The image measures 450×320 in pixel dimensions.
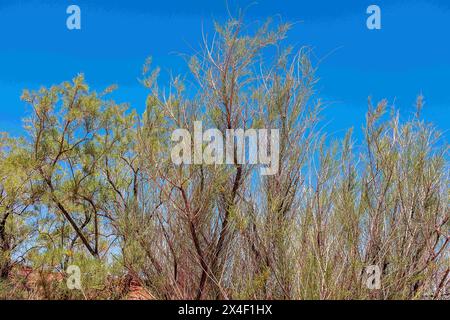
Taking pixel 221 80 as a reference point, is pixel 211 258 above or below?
below

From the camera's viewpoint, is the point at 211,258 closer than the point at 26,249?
Yes

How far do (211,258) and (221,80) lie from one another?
239 cm

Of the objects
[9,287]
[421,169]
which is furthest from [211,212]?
[9,287]

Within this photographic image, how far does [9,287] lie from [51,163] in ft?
7.90

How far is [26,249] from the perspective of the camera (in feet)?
36.8

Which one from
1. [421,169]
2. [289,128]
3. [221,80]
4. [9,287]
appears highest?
[221,80]

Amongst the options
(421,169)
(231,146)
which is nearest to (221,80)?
(231,146)
